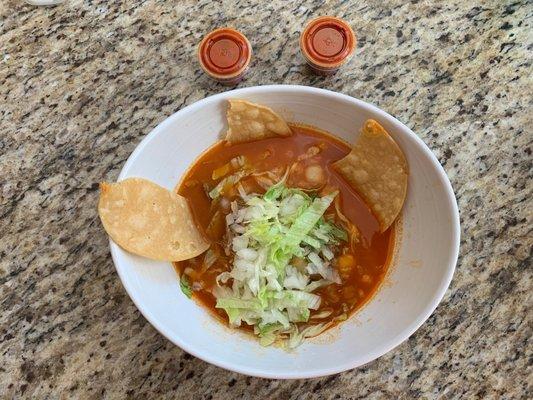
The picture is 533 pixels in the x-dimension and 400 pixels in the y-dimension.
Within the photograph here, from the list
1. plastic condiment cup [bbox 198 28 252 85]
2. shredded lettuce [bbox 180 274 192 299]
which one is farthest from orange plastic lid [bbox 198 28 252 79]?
shredded lettuce [bbox 180 274 192 299]

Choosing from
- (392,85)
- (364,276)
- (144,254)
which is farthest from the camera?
(392,85)

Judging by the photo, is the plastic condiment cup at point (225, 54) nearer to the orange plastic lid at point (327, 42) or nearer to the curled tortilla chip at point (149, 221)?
the orange plastic lid at point (327, 42)

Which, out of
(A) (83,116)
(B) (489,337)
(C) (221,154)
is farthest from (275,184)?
(B) (489,337)

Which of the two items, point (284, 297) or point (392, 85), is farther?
point (392, 85)

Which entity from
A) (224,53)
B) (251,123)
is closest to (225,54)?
(224,53)

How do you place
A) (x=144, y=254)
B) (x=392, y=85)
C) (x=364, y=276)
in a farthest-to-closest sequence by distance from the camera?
(x=392, y=85) < (x=364, y=276) < (x=144, y=254)

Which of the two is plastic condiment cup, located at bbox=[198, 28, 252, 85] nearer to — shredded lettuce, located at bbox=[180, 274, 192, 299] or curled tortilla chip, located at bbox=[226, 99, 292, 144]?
curled tortilla chip, located at bbox=[226, 99, 292, 144]

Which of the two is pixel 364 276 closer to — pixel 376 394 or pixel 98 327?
pixel 376 394
